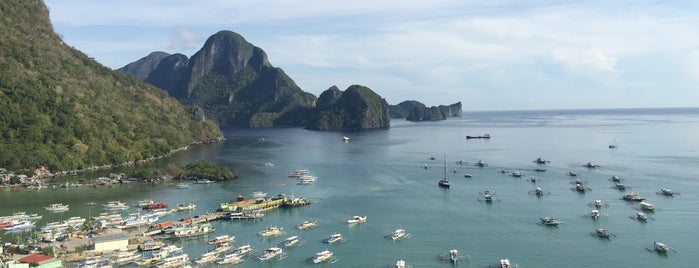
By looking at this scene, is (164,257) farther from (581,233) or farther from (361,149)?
(361,149)

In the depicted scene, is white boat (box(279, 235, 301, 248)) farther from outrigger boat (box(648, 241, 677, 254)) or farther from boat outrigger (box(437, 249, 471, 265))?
outrigger boat (box(648, 241, 677, 254))

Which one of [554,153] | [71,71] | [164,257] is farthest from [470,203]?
[71,71]

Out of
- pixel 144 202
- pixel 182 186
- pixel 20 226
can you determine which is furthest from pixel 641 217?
pixel 20 226

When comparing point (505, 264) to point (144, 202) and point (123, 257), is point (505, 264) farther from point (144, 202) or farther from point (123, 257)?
point (144, 202)

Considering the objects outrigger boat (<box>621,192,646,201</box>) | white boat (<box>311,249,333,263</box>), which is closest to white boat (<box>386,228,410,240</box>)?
white boat (<box>311,249,333,263</box>)

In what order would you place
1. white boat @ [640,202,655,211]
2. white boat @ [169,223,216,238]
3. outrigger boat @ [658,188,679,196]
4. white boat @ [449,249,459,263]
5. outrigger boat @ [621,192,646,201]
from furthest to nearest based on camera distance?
outrigger boat @ [658,188,679,196], outrigger boat @ [621,192,646,201], white boat @ [640,202,655,211], white boat @ [169,223,216,238], white boat @ [449,249,459,263]
